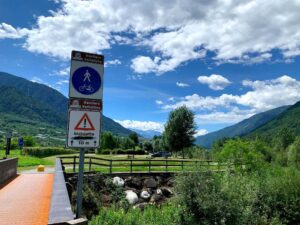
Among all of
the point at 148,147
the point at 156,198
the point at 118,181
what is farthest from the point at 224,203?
the point at 148,147

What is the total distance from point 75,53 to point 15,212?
20.6 feet

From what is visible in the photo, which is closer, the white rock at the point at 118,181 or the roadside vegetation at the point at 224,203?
the roadside vegetation at the point at 224,203

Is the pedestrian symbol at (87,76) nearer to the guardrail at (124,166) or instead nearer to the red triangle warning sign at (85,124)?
the red triangle warning sign at (85,124)

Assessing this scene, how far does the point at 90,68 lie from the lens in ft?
16.4

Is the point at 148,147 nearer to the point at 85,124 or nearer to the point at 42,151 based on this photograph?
the point at 42,151

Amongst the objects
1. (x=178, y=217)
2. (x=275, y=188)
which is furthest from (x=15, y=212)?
(x=275, y=188)

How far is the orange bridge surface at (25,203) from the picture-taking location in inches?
332

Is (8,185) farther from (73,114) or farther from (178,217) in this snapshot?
(73,114)

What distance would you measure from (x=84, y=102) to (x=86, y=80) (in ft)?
1.07

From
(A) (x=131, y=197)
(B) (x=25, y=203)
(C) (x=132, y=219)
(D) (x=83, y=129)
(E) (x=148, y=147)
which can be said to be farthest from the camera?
(E) (x=148, y=147)

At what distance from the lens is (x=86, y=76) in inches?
195

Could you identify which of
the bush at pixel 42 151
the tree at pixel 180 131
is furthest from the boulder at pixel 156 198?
the tree at pixel 180 131

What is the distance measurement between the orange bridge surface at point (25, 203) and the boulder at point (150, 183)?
40.7 ft

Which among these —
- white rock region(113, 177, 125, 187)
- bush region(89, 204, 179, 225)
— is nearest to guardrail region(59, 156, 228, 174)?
white rock region(113, 177, 125, 187)
